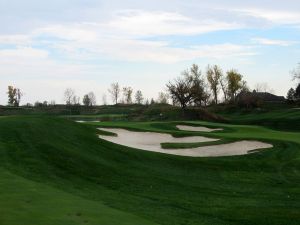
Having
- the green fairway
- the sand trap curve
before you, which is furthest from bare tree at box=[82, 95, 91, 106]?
the green fairway

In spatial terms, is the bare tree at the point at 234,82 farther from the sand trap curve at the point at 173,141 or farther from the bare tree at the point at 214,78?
the sand trap curve at the point at 173,141

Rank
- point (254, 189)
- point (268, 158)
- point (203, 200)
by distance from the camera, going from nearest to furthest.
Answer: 1. point (203, 200)
2. point (254, 189)
3. point (268, 158)

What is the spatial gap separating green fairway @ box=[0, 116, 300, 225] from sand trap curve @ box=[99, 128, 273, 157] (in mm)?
1963

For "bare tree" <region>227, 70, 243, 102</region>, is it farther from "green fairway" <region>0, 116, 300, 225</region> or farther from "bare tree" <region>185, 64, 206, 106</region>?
"green fairway" <region>0, 116, 300, 225</region>

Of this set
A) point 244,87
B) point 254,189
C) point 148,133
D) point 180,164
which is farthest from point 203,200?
point 244,87

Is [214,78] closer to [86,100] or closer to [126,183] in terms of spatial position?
[86,100]

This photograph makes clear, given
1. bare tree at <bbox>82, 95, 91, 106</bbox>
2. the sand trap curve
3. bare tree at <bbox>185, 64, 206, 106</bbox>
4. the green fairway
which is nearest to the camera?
the green fairway

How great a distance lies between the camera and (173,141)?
1348 inches

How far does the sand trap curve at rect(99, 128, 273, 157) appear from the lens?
29094mm

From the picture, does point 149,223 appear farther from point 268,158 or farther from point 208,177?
point 268,158

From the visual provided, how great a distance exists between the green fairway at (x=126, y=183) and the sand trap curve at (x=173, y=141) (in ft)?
6.44

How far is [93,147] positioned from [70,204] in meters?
11.2

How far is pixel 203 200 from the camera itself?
50.4 ft

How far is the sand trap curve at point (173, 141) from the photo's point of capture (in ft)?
95.5
